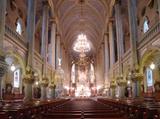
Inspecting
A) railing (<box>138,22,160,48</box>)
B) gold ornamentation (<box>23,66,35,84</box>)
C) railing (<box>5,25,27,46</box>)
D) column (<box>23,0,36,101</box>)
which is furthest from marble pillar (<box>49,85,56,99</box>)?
railing (<box>138,22,160,48</box>)

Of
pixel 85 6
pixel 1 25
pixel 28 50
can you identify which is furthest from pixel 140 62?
pixel 85 6

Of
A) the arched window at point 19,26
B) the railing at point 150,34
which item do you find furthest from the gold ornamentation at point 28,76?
the arched window at point 19,26

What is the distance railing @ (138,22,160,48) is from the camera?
1579cm

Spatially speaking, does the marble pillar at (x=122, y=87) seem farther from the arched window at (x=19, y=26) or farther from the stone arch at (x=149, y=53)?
the arched window at (x=19, y=26)

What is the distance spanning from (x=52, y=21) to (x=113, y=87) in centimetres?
1293

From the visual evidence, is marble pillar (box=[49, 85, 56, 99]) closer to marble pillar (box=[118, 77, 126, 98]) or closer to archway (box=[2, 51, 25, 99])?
archway (box=[2, 51, 25, 99])

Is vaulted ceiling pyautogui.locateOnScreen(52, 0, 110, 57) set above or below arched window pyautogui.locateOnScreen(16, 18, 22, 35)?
above

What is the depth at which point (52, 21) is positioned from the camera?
112 ft

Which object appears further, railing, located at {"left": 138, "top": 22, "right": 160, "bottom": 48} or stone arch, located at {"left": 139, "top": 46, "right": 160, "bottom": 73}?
stone arch, located at {"left": 139, "top": 46, "right": 160, "bottom": 73}

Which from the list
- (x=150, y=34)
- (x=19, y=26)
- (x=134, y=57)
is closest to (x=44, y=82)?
(x=19, y=26)

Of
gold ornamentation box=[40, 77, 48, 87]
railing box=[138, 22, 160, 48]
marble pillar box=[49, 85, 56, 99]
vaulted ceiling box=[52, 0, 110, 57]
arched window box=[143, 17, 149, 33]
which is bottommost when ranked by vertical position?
marble pillar box=[49, 85, 56, 99]

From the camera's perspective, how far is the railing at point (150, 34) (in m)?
15.8

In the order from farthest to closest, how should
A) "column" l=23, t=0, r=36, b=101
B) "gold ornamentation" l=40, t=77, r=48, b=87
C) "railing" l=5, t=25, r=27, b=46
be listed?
"gold ornamentation" l=40, t=77, r=48, b=87, "column" l=23, t=0, r=36, b=101, "railing" l=5, t=25, r=27, b=46

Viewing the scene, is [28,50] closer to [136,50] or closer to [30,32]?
[30,32]
